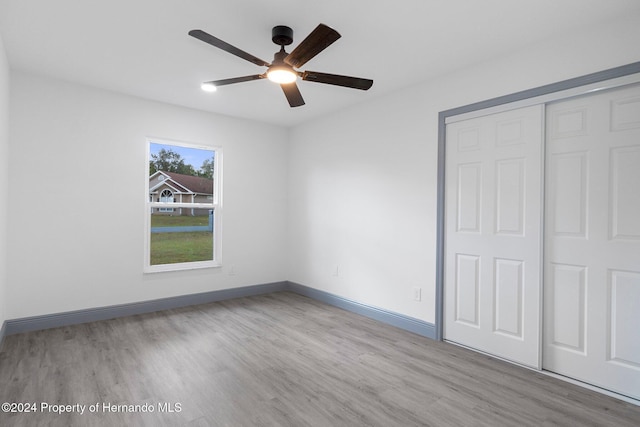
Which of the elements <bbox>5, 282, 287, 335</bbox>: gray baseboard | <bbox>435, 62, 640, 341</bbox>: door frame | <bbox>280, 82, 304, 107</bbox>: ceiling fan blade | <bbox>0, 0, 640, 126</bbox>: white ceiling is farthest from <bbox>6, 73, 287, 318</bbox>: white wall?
<bbox>435, 62, 640, 341</bbox>: door frame

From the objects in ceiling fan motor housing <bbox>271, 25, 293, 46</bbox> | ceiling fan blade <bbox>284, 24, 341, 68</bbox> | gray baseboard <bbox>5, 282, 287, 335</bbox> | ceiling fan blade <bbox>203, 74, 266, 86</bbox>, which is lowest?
gray baseboard <bbox>5, 282, 287, 335</bbox>

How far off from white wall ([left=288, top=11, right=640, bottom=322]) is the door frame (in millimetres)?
55

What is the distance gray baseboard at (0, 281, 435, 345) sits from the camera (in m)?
3.46

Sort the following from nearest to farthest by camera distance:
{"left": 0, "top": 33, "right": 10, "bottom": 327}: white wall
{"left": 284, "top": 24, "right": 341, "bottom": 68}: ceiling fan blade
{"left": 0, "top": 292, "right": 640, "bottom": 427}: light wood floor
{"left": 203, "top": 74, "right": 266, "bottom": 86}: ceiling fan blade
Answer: {"left": 284, "top": 24, "right": 341, "bottom": 68}: ceiling fan blade
{"left": 0, "top": 292, "right": 640, "bottom": 427}: light wood floor
{"left": 203, "top": 74, "right": 266, "bottom": 86}: ceiling fan blade
{"left": 0, "top": 33, "right": 10, "bottom": 327}: white wall

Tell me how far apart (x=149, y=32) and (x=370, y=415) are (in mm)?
3230

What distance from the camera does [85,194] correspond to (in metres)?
3.79

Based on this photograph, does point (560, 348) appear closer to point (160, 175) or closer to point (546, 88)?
point (546, 88)

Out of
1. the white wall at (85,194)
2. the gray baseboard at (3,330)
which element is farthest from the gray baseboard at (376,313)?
the gray baseboard at (3,330)

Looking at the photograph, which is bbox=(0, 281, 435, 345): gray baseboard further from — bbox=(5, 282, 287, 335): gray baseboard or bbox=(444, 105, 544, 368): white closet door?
bbox=(444, 105, 544, 368): white closet door

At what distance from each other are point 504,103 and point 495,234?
1.16 metres

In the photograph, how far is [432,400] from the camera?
229cm

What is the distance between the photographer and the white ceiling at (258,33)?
2.29 meters

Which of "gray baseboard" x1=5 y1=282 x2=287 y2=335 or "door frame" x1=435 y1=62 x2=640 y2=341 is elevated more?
"door frame" x1=435 y1=62 x2=640 y2=341

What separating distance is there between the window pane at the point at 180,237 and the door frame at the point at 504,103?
3209 mm
